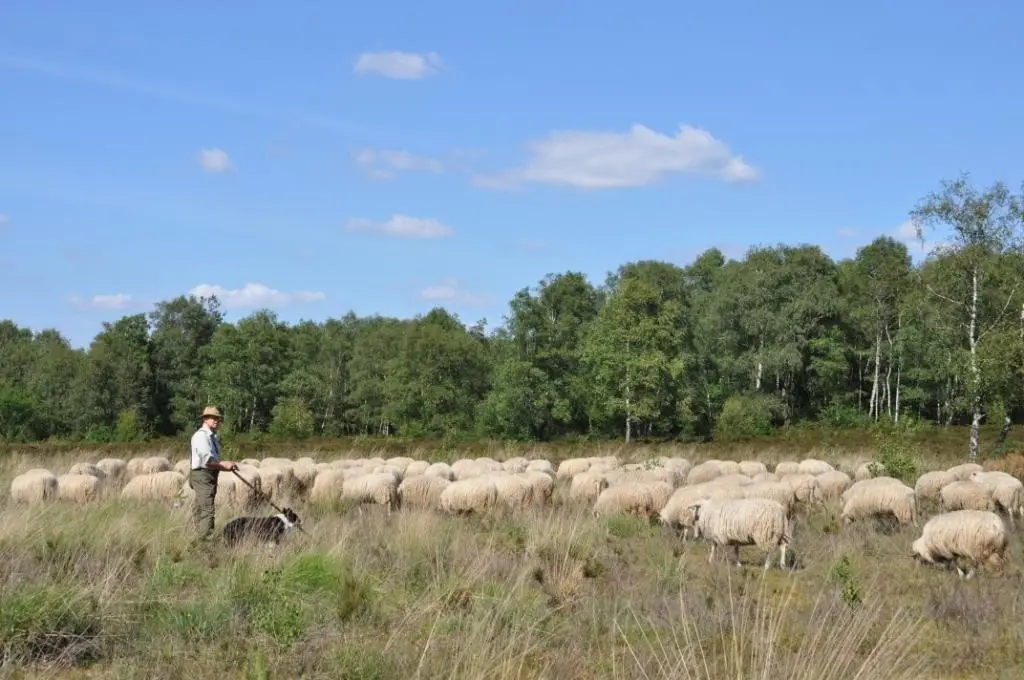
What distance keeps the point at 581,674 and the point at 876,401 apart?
66.4 metres

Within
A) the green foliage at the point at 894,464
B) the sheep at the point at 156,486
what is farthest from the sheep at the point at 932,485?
the sheep at the point at 156,486

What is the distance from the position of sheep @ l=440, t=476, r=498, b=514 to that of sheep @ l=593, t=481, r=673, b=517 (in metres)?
2.17

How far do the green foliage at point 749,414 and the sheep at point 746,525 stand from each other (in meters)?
38.8

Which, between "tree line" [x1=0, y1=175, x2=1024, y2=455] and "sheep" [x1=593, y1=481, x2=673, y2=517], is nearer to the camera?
"sheep" [x1=593, y1=481, x2=673, y2=517]

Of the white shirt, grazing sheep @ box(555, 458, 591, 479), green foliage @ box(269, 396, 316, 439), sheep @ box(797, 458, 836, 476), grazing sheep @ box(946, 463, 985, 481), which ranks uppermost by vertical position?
the white shirt

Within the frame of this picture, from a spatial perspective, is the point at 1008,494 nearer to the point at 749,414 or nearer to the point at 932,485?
the point at 932,485

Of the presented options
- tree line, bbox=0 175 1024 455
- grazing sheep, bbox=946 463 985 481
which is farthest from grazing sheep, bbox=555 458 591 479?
tree line, bbox=0 175 1024 455

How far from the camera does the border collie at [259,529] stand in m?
11.3

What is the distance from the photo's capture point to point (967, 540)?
40.0 feet

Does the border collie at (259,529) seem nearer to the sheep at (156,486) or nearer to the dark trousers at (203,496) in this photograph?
the dark trousers at (203,496)

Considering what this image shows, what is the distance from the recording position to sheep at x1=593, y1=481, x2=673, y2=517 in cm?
1745

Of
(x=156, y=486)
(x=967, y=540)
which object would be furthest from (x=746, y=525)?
(x=156, y=486)

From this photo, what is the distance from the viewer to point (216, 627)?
23.7 feet

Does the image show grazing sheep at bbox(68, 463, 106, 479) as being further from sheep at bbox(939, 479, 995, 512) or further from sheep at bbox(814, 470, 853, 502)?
sheep at bbox(939, 479, 995, 512)
